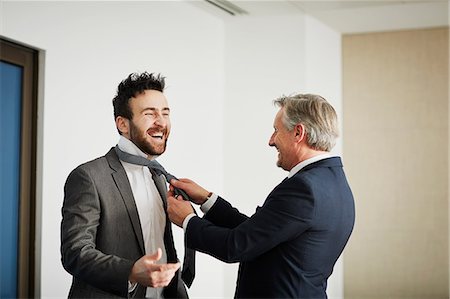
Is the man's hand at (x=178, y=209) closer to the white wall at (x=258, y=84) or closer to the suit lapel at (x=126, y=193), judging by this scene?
the suit lapel at (x=126, y=193)

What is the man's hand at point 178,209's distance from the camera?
122 inches

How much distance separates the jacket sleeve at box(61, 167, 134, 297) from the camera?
9.33ft

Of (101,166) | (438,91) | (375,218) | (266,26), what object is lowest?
(375,218)

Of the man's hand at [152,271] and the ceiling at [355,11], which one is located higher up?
the ceiling at [355,11]

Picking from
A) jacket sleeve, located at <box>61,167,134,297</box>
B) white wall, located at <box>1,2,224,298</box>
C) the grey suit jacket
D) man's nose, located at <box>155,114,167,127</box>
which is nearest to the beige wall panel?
white wall, located at <box>1,2,224,298</box>

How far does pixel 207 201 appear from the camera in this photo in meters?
3.40

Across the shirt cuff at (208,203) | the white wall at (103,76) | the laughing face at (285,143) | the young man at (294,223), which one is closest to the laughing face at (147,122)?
the young man at (294,223)

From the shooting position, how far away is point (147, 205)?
310 cm

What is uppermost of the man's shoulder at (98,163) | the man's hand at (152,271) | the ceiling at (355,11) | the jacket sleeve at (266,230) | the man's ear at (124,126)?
the ceiling at (355,11)

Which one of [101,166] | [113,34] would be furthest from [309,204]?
[113,34]

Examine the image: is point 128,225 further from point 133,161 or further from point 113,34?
point 113,34

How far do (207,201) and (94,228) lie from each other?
0.64 metres

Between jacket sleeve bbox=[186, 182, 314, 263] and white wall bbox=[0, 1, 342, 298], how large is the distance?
160 cm

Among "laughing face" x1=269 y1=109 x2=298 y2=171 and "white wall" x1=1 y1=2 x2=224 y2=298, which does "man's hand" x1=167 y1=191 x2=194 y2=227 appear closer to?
"laughing face" x1=269 y1=109 x2=298 y2=171
